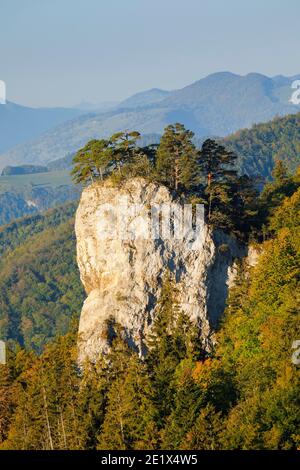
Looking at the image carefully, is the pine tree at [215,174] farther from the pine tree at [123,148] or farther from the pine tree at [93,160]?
the pine tree at [93,160]

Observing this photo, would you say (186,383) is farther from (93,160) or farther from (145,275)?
(93,160)

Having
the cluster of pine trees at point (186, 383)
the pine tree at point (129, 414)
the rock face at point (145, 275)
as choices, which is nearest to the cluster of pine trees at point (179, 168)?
the rock face at point (145, 275)

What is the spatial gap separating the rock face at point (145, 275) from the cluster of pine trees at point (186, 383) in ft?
2.65

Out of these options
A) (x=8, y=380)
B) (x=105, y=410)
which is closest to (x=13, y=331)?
(x=8, y=380)

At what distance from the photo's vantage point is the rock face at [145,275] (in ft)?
181

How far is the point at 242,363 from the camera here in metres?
49.2

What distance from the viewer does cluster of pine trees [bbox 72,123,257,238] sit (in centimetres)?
5669

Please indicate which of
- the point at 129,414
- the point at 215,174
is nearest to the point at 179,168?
the point at 215,174

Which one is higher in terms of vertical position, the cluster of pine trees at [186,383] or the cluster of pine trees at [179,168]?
the cluster of pine trees at [179,168]

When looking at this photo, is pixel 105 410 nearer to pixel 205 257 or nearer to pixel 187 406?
pixel 187 406

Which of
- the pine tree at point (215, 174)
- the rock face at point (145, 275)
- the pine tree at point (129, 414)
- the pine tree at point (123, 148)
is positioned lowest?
the pine tree at point (129, 414)

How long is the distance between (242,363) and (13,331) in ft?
498

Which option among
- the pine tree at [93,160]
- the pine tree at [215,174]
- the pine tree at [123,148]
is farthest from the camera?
the pine tree at [123,148]

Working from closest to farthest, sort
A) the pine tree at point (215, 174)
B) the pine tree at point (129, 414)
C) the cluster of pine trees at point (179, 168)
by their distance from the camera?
the pine tree at point (129, 414), the cluster of pine trees at point (179, 168), the pine tree at point (215, 174)
